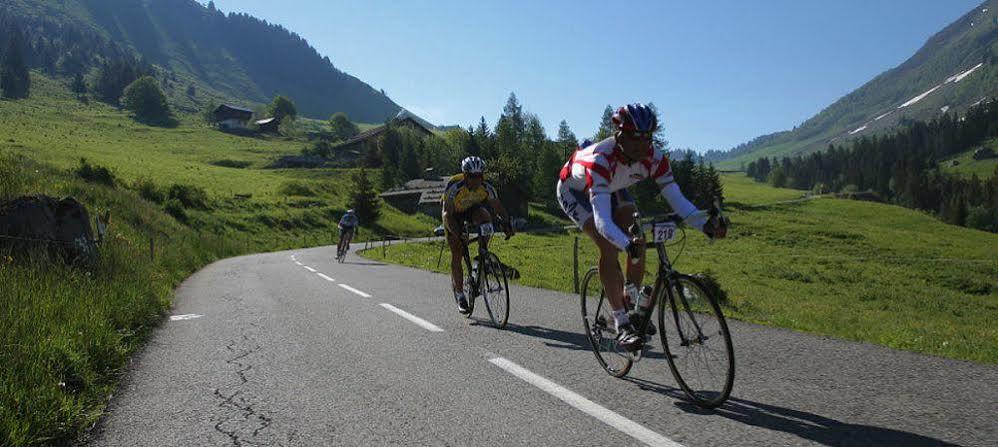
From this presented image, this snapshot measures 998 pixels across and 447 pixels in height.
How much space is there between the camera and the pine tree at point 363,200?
6706 centimetres

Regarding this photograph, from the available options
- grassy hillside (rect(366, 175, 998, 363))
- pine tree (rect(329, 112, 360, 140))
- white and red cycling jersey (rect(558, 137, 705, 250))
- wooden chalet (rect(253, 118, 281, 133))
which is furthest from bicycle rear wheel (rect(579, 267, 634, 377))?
pine tree (rect(329, 112, 360, 140))

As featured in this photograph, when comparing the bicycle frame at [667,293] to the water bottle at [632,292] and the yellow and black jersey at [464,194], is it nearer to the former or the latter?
the water bottle at [632,292]

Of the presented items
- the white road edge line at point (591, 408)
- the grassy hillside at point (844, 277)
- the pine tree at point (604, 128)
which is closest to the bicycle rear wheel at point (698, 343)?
the white road edge line at point (591, 408)

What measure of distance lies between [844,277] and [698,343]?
3147cm

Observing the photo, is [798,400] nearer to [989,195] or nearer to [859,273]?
Result: [859,273]

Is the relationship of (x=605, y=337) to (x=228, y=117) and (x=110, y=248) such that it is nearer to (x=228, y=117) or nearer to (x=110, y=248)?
(x=110, y=248)

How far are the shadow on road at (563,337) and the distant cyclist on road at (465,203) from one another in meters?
1.13

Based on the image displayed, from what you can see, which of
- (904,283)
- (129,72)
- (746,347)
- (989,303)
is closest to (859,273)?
(904,283)

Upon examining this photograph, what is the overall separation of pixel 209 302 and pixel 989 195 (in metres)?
150

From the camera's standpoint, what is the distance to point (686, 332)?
4.20m

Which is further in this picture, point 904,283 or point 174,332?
point 904,283

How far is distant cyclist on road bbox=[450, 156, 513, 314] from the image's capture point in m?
7.71

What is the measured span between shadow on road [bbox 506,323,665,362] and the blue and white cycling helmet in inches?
85.8

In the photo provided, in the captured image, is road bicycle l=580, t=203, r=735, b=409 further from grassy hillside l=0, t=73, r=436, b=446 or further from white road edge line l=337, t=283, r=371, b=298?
white road edge line l=337, t=283, r=371, b=298
